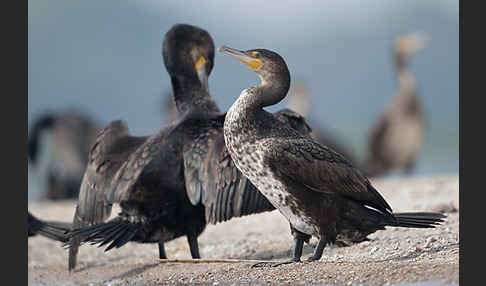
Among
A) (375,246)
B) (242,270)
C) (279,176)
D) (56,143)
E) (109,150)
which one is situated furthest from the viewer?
(56,143)

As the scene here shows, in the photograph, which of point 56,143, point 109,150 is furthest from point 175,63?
point 56,143

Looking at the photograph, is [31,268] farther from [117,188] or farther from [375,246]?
[375,246]

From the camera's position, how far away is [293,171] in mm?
4828

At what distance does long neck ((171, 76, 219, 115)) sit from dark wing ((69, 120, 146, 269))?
18.8 inches

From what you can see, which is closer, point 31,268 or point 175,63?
point 175,63

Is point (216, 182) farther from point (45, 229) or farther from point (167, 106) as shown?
point (167, 106)

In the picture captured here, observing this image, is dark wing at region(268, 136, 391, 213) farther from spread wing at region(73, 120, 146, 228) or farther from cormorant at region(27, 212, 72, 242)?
cormorant at region(27, 212, 72, 242)

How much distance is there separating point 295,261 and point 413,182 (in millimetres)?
6397

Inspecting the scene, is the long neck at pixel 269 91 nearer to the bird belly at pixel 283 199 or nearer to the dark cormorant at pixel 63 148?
the bird belly at pixel 283 199

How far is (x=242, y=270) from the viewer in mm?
5164

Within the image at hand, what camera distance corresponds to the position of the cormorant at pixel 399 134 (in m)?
15.8

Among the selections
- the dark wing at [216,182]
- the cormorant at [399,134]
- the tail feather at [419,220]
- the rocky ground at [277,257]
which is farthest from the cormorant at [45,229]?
the cormorant at [399,134]

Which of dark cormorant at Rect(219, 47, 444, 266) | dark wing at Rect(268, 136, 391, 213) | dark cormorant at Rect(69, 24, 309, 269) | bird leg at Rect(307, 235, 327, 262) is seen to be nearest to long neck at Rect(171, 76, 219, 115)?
dark cormorant at Rect(69, 24, 309, 269)

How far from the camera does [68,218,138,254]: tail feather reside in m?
Result: 5.83
